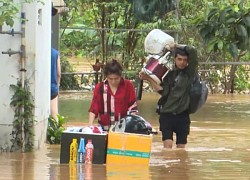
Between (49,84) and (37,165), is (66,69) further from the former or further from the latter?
(37,165)

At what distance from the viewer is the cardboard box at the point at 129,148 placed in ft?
27.8

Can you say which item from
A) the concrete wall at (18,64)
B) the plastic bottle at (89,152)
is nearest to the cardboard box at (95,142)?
→ the plastic bottle at (89,152)

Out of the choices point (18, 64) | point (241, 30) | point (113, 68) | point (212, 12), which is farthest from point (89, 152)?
point (241, 30)

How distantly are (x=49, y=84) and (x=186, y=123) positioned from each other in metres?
2.33

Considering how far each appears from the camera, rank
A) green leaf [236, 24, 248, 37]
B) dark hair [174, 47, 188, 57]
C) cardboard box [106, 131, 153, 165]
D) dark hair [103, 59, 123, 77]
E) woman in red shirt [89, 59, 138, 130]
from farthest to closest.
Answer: dark hair [174, 47, 188, 57] < woman in red shirt [89, 59, 138, 130] < dark hair [103, 59, 123, 77] < cardboard box [106, 131, 153, 165] < green leaf [236, 24, 248, 37]

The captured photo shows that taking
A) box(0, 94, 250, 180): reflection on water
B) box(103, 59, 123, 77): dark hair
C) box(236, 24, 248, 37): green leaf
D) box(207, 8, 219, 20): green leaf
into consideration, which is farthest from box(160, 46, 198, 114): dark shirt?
box(236, 24, 248, 37): green leaf

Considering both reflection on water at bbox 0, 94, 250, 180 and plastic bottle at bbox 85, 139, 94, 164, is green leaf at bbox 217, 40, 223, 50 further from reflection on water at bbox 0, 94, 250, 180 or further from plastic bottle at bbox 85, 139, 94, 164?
plastic bottle at bbox 85, 139, 94, 164

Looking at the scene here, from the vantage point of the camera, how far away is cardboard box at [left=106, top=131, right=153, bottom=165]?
8.48 metres

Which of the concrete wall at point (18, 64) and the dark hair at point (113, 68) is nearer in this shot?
the dark hair at point (113, 68)

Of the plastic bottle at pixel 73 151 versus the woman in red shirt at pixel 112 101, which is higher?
the woman in red shirt at pixel 112 101

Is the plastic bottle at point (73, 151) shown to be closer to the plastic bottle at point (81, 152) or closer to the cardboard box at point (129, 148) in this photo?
the plastic bottle at point (81, 152)

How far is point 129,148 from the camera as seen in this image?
334 inches

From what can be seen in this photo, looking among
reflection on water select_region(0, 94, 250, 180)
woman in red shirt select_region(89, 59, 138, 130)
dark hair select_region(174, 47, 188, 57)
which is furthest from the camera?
dark hair select_region(174, 47, 188, 57)

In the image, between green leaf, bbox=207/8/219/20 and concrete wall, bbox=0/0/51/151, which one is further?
concrete wall, bbox=0/0/51/151
